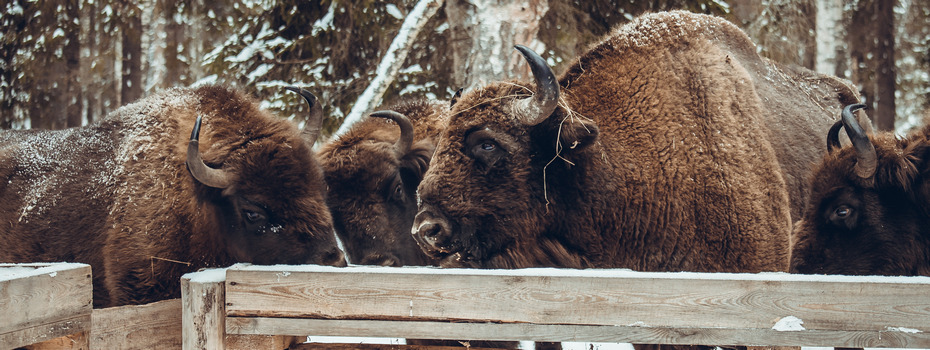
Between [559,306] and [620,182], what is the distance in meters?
1.58

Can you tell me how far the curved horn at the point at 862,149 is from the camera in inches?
144

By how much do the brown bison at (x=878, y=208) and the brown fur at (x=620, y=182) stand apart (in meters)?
0.41

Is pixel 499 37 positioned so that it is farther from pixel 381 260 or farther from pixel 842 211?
pixel 842 211

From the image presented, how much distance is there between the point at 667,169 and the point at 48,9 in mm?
14633

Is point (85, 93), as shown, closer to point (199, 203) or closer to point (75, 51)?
point (75, 51)

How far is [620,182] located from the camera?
4176 millimetres

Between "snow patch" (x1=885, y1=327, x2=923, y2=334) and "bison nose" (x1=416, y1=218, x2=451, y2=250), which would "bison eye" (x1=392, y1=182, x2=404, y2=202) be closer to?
"bison nose" (x1=416, y1=218, x2=451, y2=250)

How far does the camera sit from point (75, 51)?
15.6m

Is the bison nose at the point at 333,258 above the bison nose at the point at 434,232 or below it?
below

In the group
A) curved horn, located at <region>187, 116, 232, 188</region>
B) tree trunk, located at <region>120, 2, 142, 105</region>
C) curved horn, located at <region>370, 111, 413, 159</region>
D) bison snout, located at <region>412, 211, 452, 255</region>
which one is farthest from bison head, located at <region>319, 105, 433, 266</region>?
tree trunk, located at <region>120, 2, 142, 105</region>

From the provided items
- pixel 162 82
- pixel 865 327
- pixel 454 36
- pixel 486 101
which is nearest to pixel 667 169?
pixel 486 101

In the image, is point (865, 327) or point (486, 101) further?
point (486, 101)

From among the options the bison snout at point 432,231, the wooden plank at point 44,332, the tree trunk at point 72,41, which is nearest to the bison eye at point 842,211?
the bison snout at point 432,231

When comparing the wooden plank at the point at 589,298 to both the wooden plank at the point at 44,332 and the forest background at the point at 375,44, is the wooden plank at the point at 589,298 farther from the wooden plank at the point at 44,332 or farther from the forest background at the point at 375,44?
the forest background at the point at 375,44
